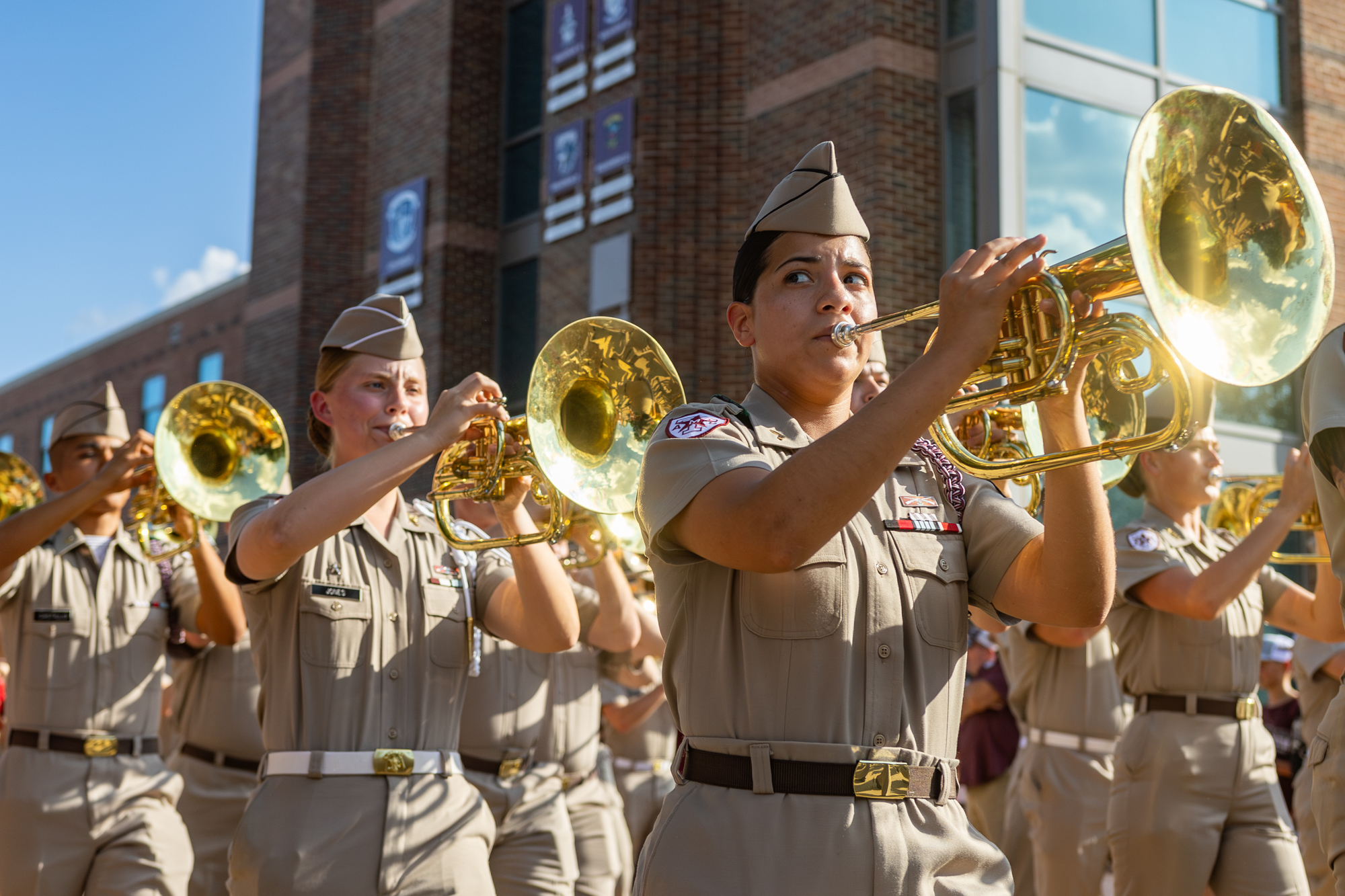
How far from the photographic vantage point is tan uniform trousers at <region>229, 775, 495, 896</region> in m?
3.57

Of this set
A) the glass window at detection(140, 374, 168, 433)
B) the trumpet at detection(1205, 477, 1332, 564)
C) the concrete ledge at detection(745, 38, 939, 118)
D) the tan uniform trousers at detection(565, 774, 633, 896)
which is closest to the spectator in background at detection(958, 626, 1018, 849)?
the trumpet at detection(1205, 477, 1332, 564)

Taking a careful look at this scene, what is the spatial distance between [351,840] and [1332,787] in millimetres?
2420

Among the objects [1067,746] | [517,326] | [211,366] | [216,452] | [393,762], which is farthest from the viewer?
[211,366]

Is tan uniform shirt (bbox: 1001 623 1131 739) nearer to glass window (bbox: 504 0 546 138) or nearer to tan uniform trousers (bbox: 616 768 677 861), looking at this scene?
tan uniform trousers (bbox: 616 768 677 861)

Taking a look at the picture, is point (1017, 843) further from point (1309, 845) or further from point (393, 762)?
point (393, 762)

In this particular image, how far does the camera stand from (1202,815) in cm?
517

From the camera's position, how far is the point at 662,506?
254 centimetres

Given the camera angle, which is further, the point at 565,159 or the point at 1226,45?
the point at 565,159

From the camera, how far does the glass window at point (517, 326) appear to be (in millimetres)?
16516

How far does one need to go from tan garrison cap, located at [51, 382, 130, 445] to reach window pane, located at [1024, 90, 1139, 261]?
813 centimetres

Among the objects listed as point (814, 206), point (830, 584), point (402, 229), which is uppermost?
point (402, 229)

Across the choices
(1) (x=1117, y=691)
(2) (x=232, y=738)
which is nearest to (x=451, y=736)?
(2) (x=232, y=738)

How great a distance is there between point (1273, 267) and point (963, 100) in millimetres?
10467

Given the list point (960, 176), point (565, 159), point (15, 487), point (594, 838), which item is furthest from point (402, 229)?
point (594, 838)
